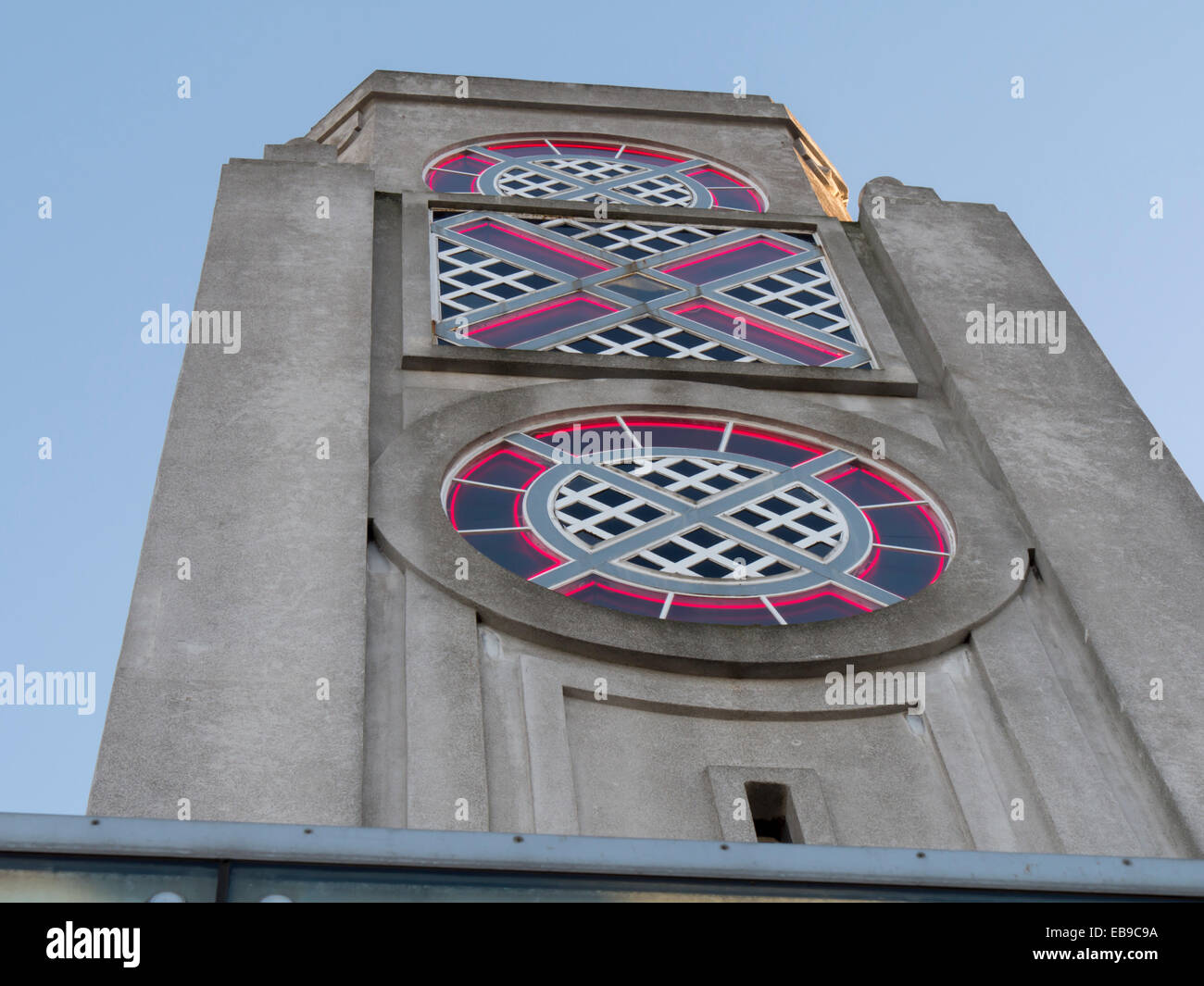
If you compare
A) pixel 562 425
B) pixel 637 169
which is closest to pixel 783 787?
pixel 562 425

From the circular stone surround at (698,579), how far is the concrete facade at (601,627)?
0.08 ft

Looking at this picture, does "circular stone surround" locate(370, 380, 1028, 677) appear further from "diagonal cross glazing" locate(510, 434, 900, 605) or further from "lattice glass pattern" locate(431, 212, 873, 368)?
Answer: "lattice glass pattern" locate(431, 212, 873, 368)

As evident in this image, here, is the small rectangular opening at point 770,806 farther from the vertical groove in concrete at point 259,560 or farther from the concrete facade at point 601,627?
the vertical groove in concrete at point 259,560

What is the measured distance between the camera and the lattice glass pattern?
1380 cm

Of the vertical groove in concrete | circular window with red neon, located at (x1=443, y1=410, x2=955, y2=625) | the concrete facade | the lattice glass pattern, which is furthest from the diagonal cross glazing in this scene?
the lattice glass pattern

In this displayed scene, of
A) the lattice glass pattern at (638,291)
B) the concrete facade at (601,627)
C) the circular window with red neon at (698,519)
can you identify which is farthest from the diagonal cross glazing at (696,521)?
the lattice glass pattern at (638,291)

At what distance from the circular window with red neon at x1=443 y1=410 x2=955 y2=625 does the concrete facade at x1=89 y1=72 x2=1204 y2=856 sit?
0.20m

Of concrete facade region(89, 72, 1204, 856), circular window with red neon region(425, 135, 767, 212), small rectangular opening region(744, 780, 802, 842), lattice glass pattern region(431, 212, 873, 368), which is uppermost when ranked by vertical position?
circular window with red neon region(425, 135, 767, 212)

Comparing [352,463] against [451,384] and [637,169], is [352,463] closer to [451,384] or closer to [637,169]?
[451,384]

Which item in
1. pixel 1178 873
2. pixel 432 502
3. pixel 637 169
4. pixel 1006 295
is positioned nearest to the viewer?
pixel 1178 873

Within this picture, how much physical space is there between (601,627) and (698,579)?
3.27ft

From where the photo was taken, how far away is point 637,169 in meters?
18.5

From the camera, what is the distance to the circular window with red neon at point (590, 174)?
17453 mm

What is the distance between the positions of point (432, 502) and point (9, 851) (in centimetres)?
558
